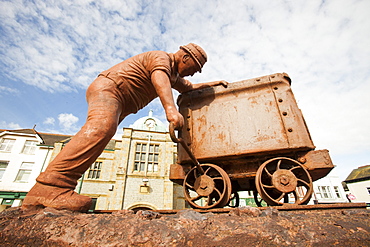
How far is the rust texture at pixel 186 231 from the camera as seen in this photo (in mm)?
975

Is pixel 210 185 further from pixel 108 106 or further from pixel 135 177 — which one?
pixel 135 177

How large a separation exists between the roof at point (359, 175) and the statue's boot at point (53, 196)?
35.2 metres

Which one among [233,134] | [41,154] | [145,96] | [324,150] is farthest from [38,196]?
[41,154]

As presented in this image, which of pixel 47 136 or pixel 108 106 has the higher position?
pixel 47 136

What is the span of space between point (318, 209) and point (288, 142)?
0.85 m

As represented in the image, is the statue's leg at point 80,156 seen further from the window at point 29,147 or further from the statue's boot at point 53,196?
the window at point 29,147

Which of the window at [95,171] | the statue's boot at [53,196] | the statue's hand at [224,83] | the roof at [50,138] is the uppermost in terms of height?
the roof at [50,138]

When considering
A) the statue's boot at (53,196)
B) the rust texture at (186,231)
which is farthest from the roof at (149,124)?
the rust texture at (186,231)

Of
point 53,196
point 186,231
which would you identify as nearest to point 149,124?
point 53,196

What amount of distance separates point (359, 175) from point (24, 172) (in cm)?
4044

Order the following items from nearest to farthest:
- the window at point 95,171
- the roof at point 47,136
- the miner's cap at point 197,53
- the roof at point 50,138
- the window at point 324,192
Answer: the miner's cap at point 197,53
the window at point 95,171
the roof at point 50,138
the roof at point 47,136
the window at point 324,192

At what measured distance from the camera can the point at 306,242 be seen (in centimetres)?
96

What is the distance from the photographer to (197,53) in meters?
2.58

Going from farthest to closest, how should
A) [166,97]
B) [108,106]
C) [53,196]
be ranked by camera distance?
1. [166,97]
2. [108,106]
3. [53,196]
